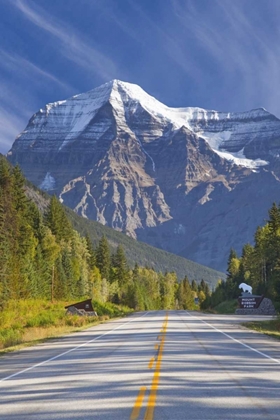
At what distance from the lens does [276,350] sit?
66.4ft

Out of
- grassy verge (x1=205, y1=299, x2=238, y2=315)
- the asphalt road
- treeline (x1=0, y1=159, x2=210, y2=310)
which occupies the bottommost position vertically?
the asphalt road

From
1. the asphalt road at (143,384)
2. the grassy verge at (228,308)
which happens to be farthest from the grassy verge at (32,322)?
the grassy verge at (228,308)

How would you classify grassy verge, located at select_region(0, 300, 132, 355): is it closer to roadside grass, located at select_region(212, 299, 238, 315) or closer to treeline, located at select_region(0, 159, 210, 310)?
treeline, located at select_region(0, 159, 210, 310)

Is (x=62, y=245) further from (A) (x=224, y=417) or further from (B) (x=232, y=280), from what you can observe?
(A) (x=224, y=417)

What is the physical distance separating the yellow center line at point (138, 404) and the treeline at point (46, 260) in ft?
116

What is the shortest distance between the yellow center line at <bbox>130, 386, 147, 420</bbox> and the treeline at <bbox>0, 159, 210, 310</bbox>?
35.5 meters

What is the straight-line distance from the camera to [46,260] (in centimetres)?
7156

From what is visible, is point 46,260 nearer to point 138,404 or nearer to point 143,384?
point 143,384

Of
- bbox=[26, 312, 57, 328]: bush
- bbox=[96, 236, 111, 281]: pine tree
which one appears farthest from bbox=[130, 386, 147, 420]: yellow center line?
bbox=[96, 236, 111, 281]: pine tree

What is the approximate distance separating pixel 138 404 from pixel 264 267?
266ft

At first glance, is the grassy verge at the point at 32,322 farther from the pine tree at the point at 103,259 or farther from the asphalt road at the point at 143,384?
the pine tree at the point at 103,259

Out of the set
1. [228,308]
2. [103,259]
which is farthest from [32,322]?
[103,259]

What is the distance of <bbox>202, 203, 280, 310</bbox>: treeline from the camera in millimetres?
69206

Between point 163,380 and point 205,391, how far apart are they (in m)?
1.72
